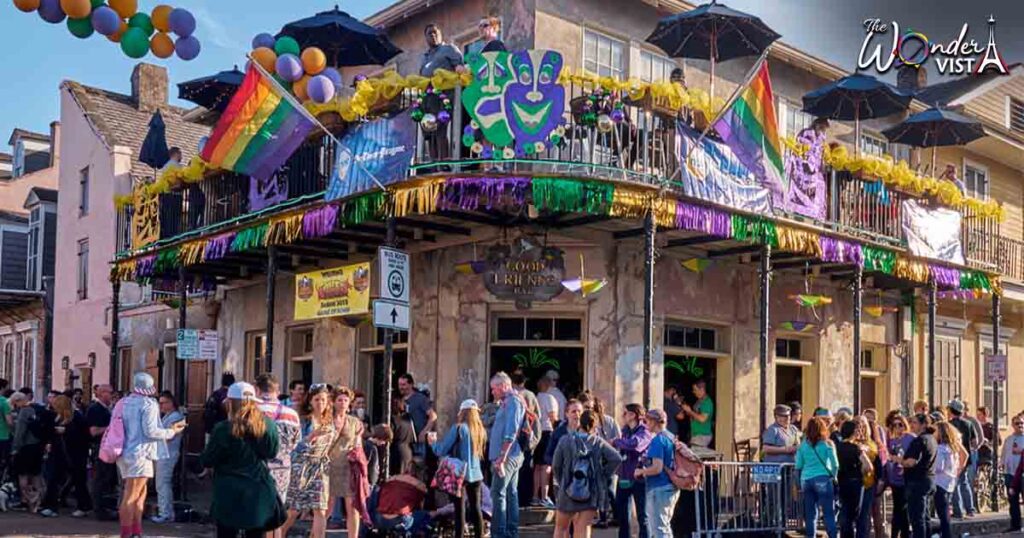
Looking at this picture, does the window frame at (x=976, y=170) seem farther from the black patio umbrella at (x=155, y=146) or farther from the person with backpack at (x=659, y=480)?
the person with backpack at (x=659, y=480)

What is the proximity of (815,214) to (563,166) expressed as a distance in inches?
189

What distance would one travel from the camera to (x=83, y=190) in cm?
3044

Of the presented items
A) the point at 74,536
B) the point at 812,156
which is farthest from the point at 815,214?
the point at 74,536

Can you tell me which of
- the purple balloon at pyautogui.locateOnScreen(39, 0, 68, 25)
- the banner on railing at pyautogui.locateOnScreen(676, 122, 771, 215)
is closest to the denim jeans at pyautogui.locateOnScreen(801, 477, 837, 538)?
the banner on railing at pyautogui.locateOnScreen(676, 122, 771, 215)

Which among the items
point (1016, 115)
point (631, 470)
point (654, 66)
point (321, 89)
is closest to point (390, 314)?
point (631, 470)

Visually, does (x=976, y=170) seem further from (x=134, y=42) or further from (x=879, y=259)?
(x=134, y=42)

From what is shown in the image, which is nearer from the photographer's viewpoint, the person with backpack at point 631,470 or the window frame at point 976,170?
the person with backpack at point 631,470

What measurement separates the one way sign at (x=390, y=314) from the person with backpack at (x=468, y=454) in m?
1.24

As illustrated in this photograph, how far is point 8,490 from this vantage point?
17.8 m

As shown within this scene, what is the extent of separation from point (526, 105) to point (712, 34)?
3.65 meters

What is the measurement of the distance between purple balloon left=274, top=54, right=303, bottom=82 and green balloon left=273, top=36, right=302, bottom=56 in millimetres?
374

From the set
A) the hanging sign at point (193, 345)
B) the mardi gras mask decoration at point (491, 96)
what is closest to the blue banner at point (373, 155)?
the mardi gras mask decoration at point (491, 96)

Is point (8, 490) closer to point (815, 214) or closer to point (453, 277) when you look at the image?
point (453, 277)

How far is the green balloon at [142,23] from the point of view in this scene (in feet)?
45.3
